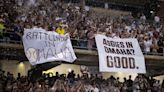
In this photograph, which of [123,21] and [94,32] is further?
[123,21]

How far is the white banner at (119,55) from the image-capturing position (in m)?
20.1

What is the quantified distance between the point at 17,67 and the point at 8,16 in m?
4.34

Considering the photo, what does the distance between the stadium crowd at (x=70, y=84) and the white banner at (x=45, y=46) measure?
1.04 m

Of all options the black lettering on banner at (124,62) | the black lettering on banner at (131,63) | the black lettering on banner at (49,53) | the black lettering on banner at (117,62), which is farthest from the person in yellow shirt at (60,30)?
the black lettering on banner at (131,63)

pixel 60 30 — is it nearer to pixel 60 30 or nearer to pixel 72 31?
pixel 60 30

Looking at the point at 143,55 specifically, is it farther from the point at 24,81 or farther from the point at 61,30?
the point at 24,81

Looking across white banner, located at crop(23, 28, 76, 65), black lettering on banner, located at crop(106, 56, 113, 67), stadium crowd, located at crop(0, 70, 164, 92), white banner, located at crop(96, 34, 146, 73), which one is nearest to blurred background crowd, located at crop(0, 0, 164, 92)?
stadium crowd, located at crop(0, 70, 164, 92)

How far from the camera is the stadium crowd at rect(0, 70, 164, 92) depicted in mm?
18438

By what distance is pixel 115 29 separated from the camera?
2206cm

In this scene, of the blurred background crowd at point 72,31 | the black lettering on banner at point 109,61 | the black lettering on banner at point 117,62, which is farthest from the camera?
the black lettering on banner at point 117,62

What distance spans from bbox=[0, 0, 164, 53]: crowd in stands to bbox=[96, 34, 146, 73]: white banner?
0.38m

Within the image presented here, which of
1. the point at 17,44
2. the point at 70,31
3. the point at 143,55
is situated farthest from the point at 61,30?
the point at 143,55

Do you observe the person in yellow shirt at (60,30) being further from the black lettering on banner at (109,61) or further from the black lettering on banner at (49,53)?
the black lettering on banner at (109,61)

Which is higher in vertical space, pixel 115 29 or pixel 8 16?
pixel 8 16
